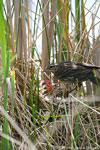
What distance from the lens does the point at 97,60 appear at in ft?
8.68

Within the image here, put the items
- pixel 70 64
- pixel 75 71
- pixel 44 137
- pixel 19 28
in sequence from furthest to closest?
pixel 75 71 < pixel 70 64 < pixel 19 28 < pixel 44 137

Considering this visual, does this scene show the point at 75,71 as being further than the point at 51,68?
Yes

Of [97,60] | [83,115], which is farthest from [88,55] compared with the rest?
[83,115]

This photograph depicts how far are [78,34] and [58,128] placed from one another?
1.07 m

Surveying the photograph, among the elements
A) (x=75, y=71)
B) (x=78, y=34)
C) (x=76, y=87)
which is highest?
(x=78, y=34)

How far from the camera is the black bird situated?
97.4 inches

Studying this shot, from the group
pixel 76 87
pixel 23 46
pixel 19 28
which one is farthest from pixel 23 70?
pixel 76 87

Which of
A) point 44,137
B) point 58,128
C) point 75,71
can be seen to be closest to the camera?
point 44,137

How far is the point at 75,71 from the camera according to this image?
108 inches

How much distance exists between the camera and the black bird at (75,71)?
2475 mm

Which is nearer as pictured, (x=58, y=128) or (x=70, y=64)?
(x=58, y=128)

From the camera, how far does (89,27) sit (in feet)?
8.54

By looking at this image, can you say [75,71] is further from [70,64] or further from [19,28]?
[19,28]

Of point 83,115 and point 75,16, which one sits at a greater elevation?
point 75,16
